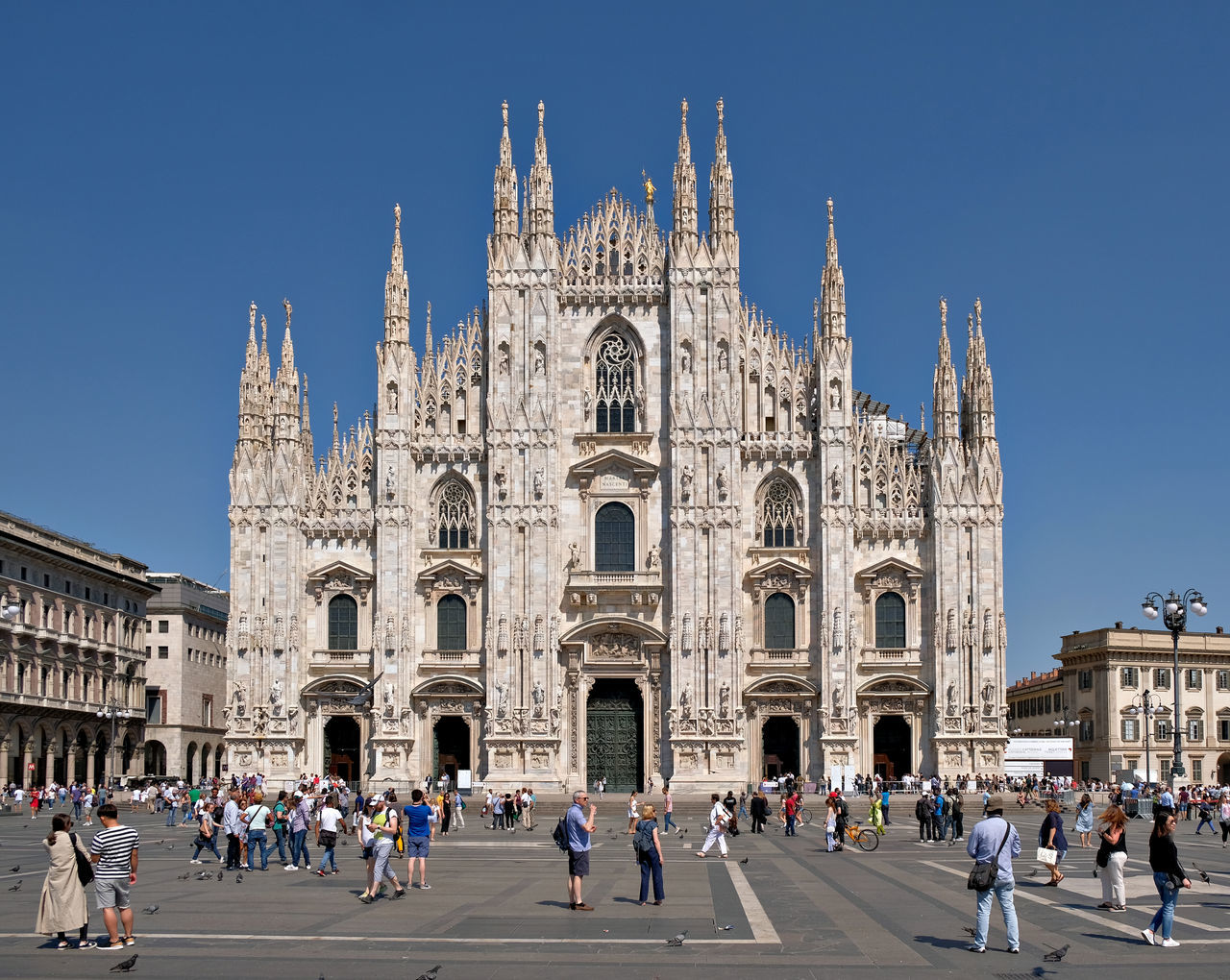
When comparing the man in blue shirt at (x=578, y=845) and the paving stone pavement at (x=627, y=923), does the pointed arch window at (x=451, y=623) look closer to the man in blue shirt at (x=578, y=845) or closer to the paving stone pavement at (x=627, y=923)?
the paving stone pavement at (x=627, y=923)

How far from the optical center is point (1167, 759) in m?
93.2

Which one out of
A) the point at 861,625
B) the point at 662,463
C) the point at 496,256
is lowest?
the point at 861,625

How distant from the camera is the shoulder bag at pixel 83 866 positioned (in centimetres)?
1797

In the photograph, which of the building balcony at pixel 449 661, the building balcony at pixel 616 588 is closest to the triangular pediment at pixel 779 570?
the building balcony at pixel 616 588

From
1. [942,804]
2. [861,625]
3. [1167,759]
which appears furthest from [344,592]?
[1167,759]

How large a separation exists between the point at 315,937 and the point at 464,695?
43531 millimetres

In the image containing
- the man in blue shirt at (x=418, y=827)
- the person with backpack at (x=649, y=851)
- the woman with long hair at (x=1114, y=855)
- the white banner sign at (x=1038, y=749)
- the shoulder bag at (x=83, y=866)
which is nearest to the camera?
the shoulder bag at (x=83, y=866)

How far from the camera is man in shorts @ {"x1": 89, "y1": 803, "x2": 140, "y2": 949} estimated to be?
18.2 m

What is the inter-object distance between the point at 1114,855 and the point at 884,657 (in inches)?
1608

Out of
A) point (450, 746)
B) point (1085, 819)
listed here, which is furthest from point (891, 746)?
point (1085, 819)

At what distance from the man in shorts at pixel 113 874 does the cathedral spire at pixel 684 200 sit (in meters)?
47.6

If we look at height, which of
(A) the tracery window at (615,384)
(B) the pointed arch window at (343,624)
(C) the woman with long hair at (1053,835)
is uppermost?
(A) the tracery window at (615,384)

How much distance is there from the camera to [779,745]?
6253 centimetres

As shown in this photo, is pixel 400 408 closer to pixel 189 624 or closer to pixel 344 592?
pixel 344 592
